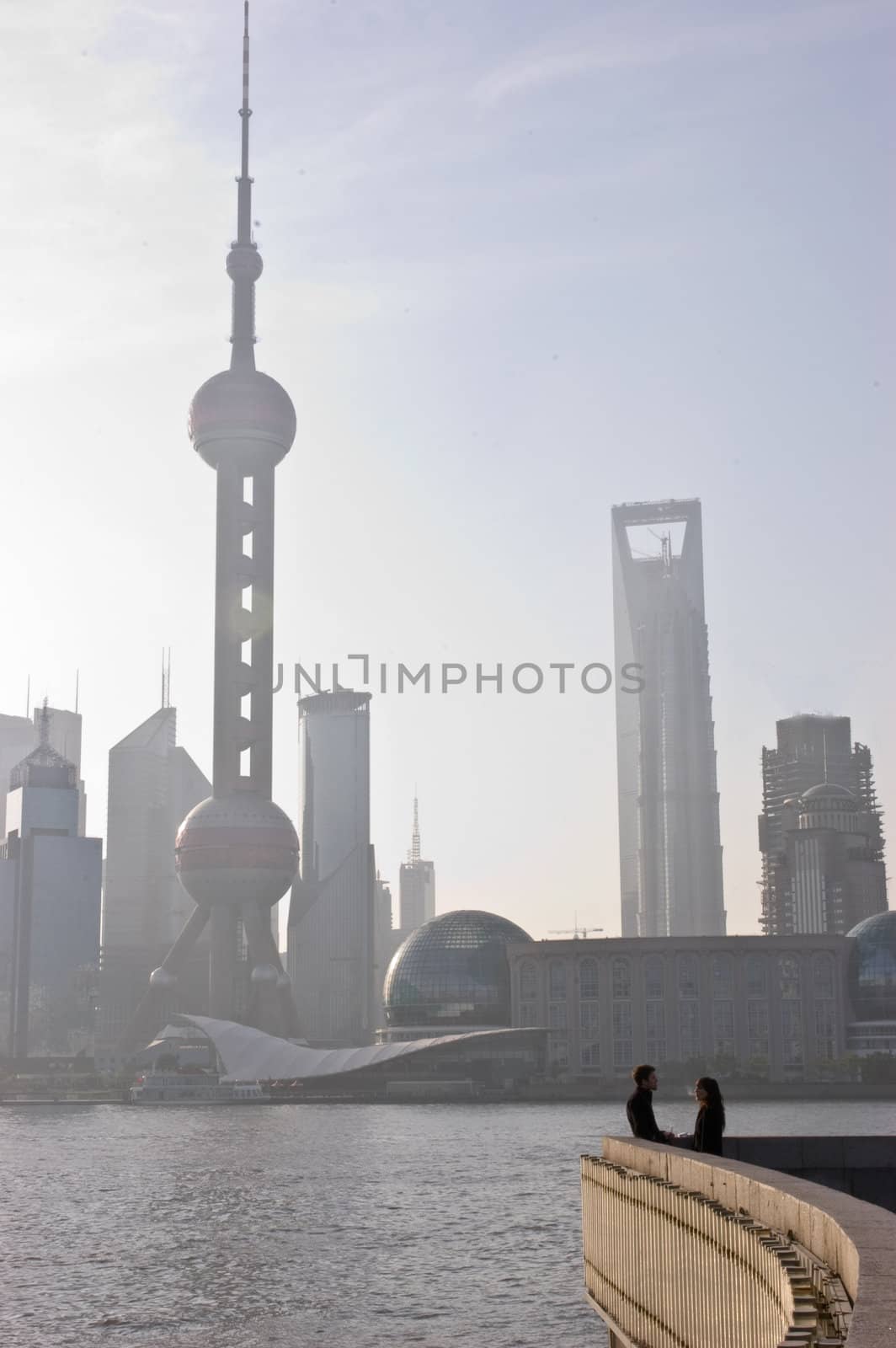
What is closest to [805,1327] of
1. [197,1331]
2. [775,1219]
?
[775,1219]

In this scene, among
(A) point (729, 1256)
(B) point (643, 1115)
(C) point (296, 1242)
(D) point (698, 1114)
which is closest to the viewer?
(A) point (729, 1256)

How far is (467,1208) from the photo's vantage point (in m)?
73.6

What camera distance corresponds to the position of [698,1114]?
1062 inches

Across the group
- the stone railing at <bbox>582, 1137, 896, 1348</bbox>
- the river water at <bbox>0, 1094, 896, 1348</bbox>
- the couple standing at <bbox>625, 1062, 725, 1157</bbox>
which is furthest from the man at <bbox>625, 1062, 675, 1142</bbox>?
the river water at <bbox>0, 1094, 896, 1348</bbox>

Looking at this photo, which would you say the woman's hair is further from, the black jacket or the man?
the black jacket

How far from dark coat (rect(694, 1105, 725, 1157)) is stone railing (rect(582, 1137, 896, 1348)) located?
2.84ft

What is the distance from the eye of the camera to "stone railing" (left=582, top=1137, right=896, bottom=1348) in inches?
585

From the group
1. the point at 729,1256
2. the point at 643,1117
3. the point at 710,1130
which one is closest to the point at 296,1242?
the point at 643,1117

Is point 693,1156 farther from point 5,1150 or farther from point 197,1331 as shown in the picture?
point 5,1150

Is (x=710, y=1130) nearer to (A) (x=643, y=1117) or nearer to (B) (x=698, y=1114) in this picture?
(B) (x=698, y=1114)

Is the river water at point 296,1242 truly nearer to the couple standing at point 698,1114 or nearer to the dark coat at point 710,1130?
the couple standing at point 698,1114

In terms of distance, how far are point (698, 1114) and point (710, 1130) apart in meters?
0.57

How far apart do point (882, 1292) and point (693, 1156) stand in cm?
1129

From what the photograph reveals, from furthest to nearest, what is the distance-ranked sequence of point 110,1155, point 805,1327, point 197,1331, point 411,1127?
point 411,1127 → point 110,1155 → point 197,1331 → point 805,1327
